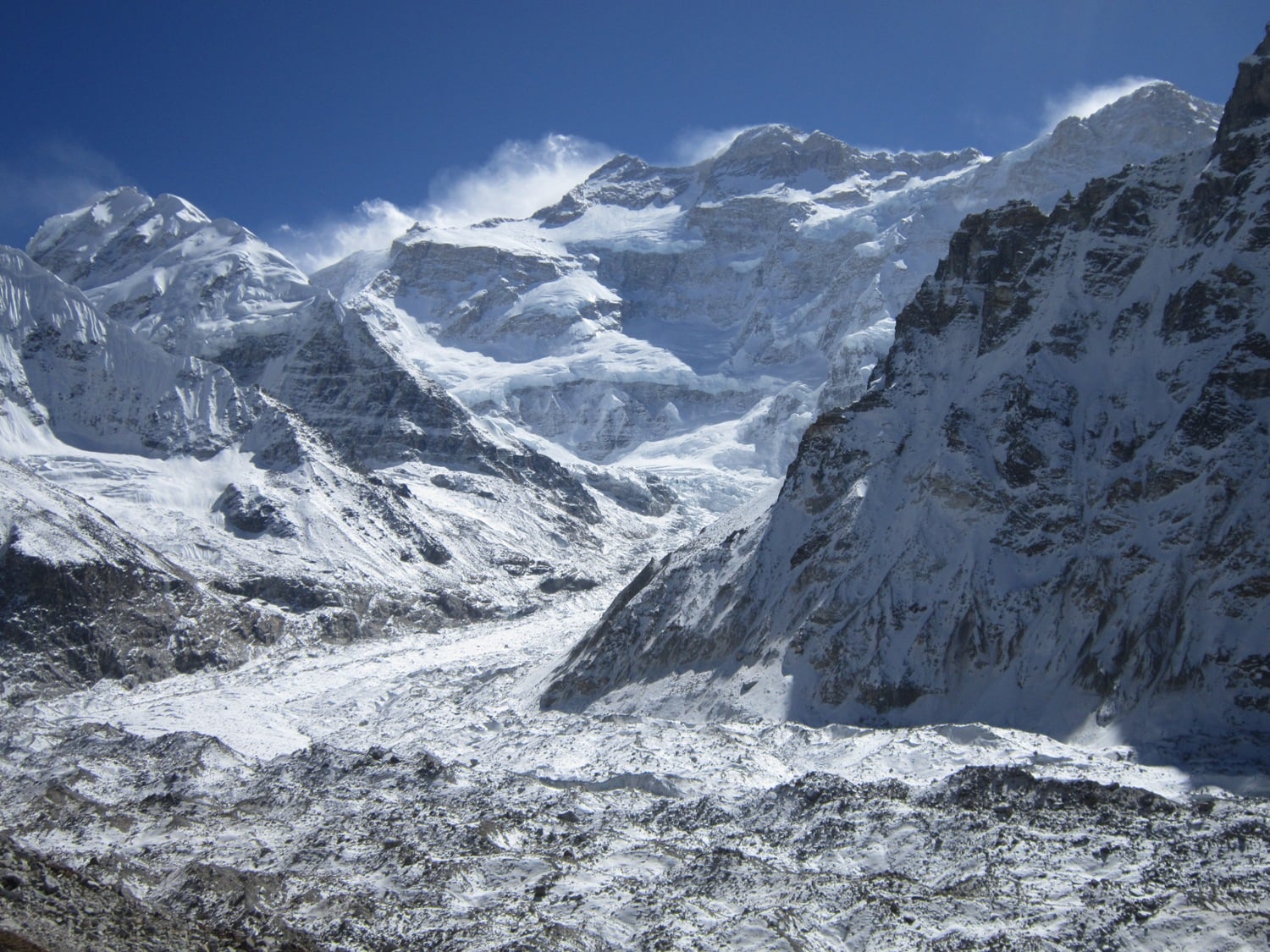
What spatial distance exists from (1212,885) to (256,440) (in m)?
164

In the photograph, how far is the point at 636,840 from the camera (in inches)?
2108

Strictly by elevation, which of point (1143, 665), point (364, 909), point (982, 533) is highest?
point (982, 533)

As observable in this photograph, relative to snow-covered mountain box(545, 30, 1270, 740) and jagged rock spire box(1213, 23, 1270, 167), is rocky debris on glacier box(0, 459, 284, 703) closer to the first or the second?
snow-covered mountain box(545, 30, 1270, 740)

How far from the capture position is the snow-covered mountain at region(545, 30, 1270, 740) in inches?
2682

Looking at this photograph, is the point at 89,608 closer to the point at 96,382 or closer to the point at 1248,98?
the point at 96,382

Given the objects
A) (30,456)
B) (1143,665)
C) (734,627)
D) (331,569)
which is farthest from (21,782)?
(30,456)

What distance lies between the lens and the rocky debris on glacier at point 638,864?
4134cm

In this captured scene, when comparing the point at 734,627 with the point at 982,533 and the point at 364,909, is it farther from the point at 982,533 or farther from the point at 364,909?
the point at 364,909

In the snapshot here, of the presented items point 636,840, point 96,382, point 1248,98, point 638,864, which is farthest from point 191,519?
point 1248,98

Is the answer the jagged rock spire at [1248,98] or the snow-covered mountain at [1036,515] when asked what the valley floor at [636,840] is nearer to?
the snow-covered mountain at [1036,515]

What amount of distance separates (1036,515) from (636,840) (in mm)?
40746

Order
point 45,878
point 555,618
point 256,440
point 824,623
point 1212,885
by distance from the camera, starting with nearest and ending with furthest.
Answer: point 1212,885
point 45,878
point 824,623
point 555,618
point 256,440

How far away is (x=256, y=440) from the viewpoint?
18250 cm

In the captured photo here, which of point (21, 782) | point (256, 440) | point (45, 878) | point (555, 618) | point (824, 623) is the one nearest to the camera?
point (45, 878)
